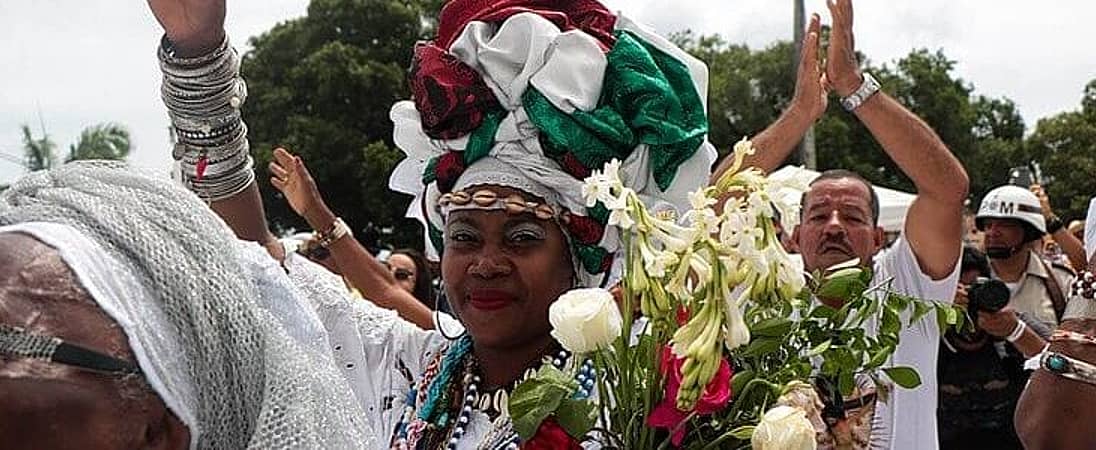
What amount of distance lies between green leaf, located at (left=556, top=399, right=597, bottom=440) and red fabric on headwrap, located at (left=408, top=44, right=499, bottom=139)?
2.64ft

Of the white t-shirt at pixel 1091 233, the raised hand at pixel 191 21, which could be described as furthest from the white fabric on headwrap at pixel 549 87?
the white t-shirt at pixel 1091 233

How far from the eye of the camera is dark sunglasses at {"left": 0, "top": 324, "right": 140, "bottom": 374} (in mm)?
1145

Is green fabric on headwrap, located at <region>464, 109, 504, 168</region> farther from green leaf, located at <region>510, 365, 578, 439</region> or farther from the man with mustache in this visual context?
the man with mustache

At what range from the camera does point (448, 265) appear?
96.0 inches

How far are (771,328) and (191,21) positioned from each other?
1.11 meters

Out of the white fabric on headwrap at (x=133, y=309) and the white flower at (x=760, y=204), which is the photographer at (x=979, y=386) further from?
the white fabric on headwrap at (x=133, y=309)

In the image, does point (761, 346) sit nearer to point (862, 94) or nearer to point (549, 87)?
point (549, 87)

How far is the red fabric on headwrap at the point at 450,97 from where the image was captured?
2.43 m

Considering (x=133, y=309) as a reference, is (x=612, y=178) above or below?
above

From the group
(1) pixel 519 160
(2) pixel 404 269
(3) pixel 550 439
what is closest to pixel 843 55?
(1) pixel 519 160

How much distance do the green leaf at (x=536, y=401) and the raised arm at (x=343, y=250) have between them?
1.92m

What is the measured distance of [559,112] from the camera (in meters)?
2.38

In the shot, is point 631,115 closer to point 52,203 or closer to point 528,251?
point 528,251

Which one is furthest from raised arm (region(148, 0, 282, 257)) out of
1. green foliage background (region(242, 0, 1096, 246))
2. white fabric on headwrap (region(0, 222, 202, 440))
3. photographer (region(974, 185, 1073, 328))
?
green foliage background (region(242, 0, 1096, 246))
